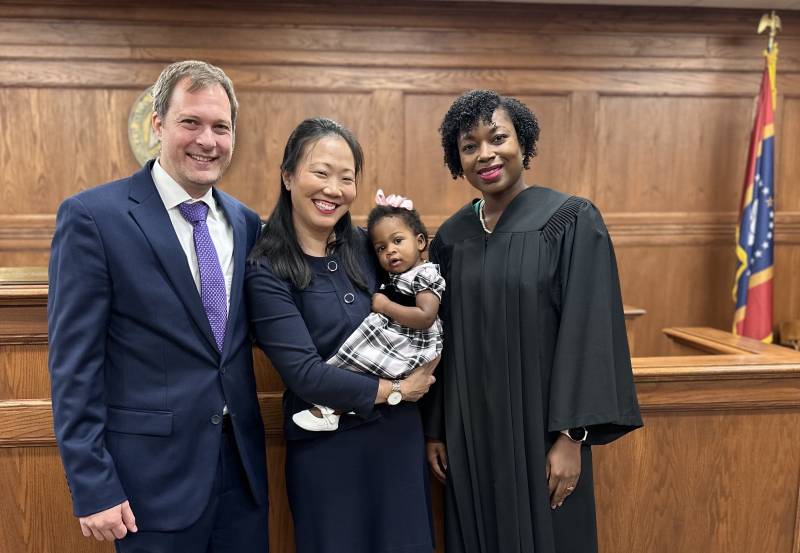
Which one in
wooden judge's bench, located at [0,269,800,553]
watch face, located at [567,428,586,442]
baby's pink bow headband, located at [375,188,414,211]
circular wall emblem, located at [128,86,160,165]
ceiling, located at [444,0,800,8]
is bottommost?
wooden judge's bench, located at [0,269,800,553]

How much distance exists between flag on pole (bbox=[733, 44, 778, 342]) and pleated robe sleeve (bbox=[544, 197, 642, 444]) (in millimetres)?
3420

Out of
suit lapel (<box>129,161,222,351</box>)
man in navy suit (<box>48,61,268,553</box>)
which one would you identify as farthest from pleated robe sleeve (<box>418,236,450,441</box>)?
suit lapel (<box>129,161,222,351</box>)

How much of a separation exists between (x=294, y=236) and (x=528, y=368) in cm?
64

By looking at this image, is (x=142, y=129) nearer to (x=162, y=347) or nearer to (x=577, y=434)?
(x=162, y=347)

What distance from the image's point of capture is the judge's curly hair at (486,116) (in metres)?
1.50

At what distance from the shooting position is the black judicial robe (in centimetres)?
141

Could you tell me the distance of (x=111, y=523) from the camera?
1.19m

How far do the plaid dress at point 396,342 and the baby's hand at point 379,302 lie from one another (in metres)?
0.02

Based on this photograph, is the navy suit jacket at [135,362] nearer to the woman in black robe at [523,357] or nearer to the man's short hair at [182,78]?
the man's short hair at [182,78]

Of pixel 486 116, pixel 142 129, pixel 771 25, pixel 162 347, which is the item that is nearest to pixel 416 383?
pixel 162 347

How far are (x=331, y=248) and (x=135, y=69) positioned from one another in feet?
10.8

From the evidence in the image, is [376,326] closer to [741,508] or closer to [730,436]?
[730,436]

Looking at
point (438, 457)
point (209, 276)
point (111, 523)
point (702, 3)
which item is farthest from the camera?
point (702, 3)

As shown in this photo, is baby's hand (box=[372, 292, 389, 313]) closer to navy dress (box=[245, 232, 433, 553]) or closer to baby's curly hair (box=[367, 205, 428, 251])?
navy dress (box=[245, 232, 433, 553])
